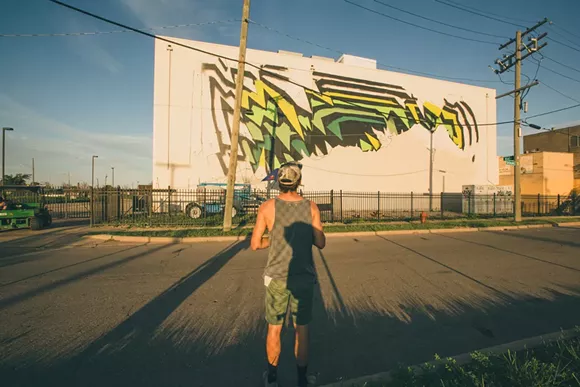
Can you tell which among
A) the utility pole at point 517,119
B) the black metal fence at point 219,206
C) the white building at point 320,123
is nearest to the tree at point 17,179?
the black metal fence at point 219,206

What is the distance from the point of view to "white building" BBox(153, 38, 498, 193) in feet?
64.0

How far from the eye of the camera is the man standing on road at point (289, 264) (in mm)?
2254

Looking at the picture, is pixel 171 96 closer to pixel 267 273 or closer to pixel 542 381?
pixel 267 273

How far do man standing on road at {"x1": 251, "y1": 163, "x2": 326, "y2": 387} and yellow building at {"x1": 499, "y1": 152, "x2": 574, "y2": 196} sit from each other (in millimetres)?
37798

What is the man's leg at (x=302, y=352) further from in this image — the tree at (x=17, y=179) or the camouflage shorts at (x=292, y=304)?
the tree at (x=17, y=179)

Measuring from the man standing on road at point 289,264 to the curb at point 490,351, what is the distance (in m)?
0.43

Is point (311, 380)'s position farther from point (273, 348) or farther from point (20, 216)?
point (20, 216)

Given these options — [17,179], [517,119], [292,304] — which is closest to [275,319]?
[292,304]

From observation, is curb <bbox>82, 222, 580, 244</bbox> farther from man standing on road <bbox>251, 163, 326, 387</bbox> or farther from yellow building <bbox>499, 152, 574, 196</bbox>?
yellow building <bbox>499, 152, 574, 196</bbox>

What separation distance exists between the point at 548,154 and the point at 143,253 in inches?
1547

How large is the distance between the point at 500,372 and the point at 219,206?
585 inches

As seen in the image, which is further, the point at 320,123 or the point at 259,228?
the point at 320,123

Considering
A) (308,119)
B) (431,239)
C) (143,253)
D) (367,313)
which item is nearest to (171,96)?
(308,119)

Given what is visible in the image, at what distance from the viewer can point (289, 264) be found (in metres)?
2.29
